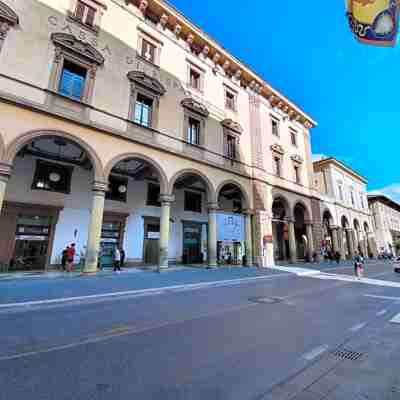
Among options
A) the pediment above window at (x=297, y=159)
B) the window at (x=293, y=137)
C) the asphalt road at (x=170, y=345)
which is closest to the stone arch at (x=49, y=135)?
the asphalt road at (x=170, y=345)

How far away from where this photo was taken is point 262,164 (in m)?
19.2

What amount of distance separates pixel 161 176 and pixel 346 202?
99.6 ft

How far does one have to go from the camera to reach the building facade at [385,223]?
42028 millimetres

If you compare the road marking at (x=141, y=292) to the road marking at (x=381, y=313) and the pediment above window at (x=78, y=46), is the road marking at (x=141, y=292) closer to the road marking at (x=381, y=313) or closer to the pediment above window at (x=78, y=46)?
the road marking at (x=381, y=313)

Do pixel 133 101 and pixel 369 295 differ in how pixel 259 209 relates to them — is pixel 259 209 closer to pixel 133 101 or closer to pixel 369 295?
pixel 369 295

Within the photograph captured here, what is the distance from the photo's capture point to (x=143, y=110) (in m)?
13.5

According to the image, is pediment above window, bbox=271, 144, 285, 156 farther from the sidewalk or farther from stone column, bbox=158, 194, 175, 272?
the sidewalk

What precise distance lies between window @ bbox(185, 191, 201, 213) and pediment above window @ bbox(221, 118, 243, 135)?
6.14m

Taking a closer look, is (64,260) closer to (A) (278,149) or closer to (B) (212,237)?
(B) (212,237)

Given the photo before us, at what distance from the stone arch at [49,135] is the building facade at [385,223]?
4857 centimetres

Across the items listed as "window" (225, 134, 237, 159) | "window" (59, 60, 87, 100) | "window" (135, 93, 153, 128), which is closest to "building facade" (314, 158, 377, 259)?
"window" (225, 134, 237, 159)

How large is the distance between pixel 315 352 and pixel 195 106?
15.1m

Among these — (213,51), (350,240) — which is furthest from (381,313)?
(350,240)

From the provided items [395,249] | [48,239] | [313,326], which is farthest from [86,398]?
[395,249]
